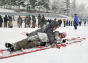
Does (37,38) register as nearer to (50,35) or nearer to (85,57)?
(50,35)

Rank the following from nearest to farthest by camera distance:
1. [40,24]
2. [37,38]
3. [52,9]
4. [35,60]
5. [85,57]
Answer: [35,60] → [85,57] → [37,38] → [40,24] → [52,9]

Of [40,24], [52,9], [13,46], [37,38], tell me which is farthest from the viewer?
[52,9]

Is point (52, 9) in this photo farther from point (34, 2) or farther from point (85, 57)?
point (85, 57)

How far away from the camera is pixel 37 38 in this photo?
167 inches

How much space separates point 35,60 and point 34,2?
44115 millimetres

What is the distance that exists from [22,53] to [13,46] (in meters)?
0.41

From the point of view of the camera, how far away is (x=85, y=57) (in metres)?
3.53

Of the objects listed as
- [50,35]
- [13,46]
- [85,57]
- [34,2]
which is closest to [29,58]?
[13,46]

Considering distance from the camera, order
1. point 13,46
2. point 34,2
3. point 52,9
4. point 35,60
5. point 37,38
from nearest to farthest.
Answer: point 35,60 → point 13,46 → point 37,38 → point 34,2 → point 52,9

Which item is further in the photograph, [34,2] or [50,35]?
[34,2]

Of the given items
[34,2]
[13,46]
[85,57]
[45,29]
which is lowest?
[85,57]

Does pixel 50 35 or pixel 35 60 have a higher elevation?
pixel 50 35

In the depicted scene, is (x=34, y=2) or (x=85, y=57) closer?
(x=85, y=57)

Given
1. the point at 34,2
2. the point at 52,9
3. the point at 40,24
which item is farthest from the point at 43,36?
the point at 52,9
